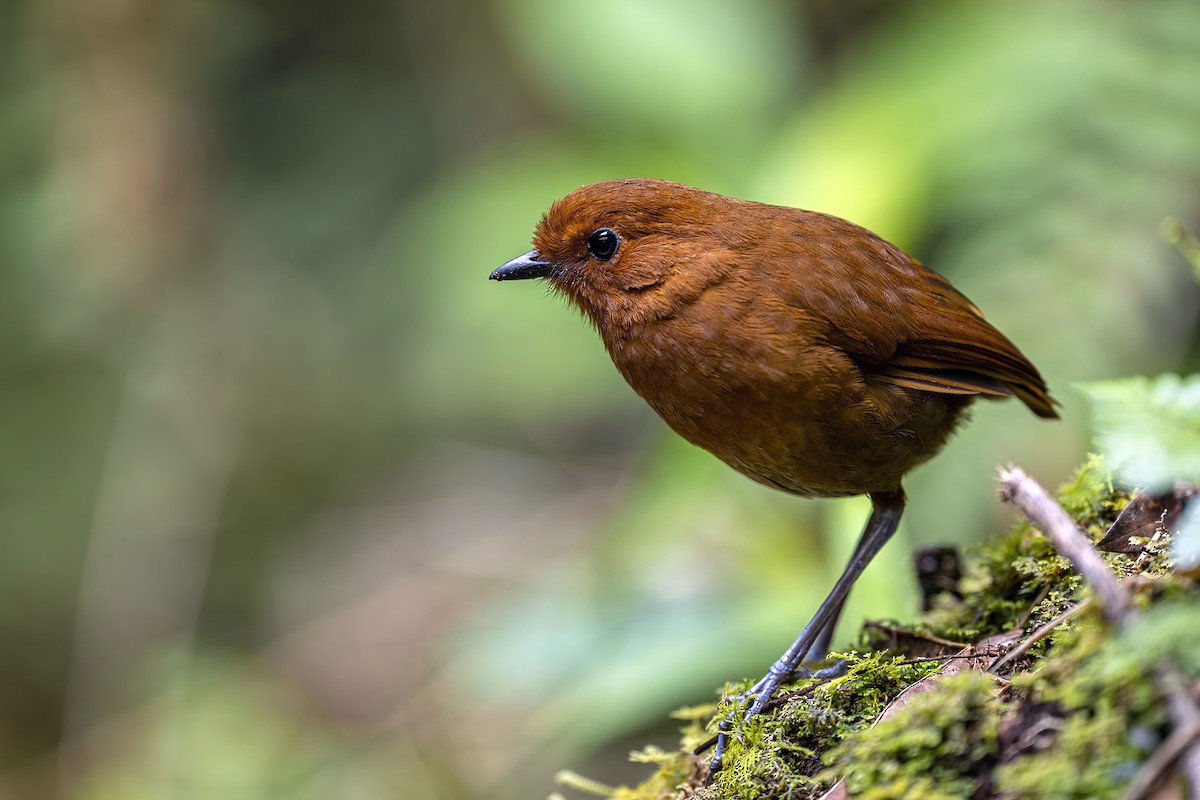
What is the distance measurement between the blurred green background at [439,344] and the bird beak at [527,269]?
1373mm

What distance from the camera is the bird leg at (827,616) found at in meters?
2.37

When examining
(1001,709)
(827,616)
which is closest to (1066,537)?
(1001,709)

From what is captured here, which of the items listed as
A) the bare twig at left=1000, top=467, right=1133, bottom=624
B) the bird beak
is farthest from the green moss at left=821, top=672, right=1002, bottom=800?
the bird beak

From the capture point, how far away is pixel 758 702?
2.36 metres

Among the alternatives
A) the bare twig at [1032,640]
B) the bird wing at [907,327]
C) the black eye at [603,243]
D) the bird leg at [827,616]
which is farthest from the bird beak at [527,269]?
the bare twig at [1032,640]

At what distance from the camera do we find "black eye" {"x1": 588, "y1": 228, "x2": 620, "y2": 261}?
3.17 meters

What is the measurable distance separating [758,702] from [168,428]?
5.58 metres

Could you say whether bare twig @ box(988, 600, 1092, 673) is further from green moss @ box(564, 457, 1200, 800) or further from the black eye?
the black eye

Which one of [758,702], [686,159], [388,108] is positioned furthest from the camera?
[388,108]

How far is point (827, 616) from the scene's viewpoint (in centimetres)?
283

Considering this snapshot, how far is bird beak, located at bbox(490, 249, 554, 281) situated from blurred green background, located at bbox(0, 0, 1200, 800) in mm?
1373

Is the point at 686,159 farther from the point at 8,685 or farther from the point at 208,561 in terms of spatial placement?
the point at 8,685

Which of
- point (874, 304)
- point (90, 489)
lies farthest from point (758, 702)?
point (90, 489)

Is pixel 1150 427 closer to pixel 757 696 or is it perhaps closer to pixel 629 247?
pixel 757 696
